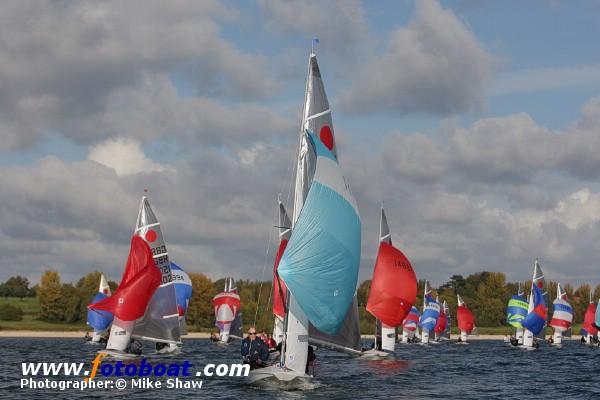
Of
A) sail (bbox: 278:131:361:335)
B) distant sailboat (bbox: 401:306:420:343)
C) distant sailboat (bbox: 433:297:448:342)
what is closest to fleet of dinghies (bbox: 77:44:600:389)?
sail (bbox: 278:131:361:335)

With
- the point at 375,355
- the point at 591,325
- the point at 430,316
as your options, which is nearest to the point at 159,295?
the point at 375,355

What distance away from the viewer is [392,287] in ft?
221

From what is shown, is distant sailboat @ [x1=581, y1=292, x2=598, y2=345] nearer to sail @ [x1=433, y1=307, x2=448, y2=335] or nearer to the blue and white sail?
sail @ [x1=433, y1=307, x2=448, y2=335]

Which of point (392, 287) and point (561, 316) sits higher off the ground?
point (561, 316)

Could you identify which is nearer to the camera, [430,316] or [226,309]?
[226,309]

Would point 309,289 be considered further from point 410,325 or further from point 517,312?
point 410,325

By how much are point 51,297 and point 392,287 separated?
111123 millimetres

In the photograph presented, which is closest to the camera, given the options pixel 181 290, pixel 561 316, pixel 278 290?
pixel 278 290

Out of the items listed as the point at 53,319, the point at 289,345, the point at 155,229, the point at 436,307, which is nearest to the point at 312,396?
the point at 289,345

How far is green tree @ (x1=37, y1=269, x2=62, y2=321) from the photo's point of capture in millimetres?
162000

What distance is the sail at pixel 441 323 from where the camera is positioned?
437 ft

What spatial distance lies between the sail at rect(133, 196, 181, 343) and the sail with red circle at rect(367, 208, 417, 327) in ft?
55.3

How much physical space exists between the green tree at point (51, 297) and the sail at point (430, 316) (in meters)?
75.4

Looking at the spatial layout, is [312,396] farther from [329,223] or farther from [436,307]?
[436,307]
